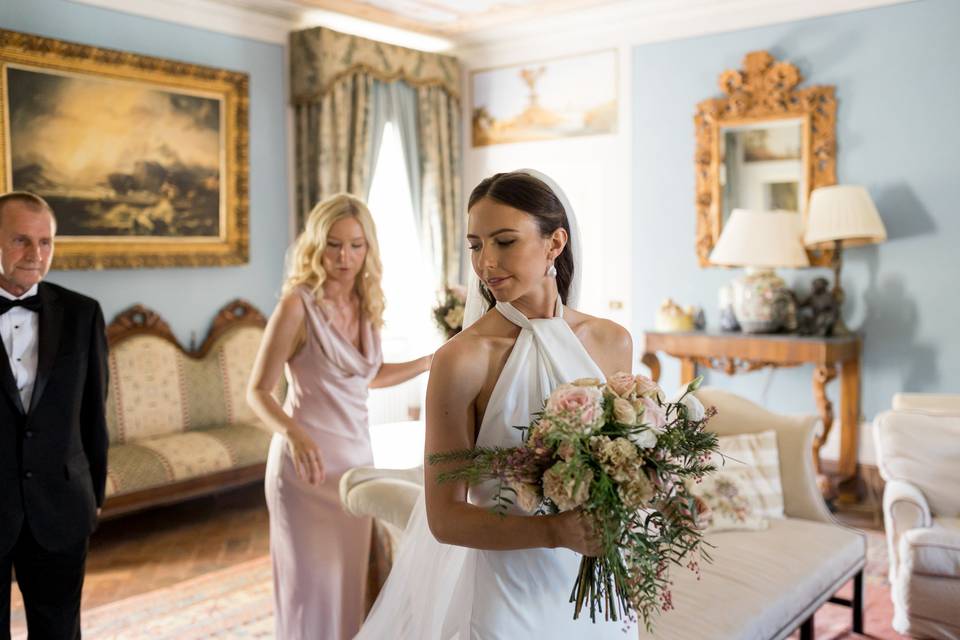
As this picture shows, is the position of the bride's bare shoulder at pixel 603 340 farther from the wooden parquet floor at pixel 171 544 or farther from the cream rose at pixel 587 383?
the wooden parquet floor at pixel 171 544

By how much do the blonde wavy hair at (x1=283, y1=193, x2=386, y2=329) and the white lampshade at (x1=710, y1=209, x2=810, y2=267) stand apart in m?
3.17

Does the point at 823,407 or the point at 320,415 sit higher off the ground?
the point at 320,415

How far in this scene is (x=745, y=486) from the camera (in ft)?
12.4

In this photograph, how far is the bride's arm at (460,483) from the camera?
5.46 feet

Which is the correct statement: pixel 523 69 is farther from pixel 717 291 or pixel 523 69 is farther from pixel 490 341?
pixel 490 341

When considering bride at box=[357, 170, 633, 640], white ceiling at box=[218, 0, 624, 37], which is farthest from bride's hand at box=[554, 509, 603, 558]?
white ceiling at box=[218, 0, 624, 37]

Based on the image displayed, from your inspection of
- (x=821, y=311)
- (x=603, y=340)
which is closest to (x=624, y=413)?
(x=603, y=340)

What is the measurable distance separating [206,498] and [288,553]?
3.28 metres

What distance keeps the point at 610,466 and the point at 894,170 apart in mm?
4911

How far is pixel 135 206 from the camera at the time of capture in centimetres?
582

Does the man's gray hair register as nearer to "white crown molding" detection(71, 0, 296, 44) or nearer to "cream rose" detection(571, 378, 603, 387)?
"cream rose" detection(571, 378, 603, 387)

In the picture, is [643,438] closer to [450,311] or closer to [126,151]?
[450,311]

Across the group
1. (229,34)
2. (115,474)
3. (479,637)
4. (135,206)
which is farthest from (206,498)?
(479,637)

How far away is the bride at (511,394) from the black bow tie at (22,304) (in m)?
1.64
